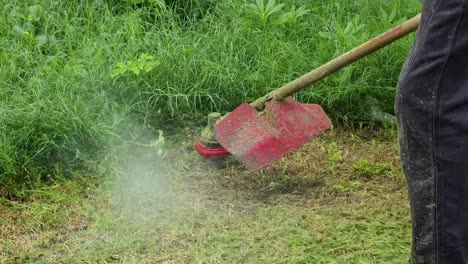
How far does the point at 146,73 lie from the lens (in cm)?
423

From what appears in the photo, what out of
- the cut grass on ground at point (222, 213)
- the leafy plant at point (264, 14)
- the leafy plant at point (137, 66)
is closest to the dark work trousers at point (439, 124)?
the cut grass on ground at point (222, 213)

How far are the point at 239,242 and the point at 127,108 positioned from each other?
3.74 ft

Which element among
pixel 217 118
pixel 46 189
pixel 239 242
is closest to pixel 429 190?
pixel 239 242

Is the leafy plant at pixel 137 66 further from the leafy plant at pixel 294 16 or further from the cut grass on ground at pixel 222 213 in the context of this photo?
the leafy plant at pixel 294 16

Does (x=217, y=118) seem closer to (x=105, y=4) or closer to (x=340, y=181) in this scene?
(x=340, y=181)

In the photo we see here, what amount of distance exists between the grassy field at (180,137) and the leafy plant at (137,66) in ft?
0.04

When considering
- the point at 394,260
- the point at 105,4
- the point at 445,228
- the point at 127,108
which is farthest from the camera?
the point at 105,4

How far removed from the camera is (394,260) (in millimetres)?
3055

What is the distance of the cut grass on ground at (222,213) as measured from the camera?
315 cm

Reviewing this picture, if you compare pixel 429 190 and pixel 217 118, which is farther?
pixel 217 118

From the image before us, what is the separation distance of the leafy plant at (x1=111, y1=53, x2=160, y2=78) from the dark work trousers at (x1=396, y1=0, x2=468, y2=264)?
1.93 m

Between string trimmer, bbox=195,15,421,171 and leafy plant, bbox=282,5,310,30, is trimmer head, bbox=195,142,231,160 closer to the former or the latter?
string trimmer, bbox=195,15,421,171

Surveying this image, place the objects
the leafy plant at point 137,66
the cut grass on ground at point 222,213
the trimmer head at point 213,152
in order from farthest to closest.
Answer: the leafy plant at point 137,66, the trimmer head at point 213,152, the cut grass on ground at point 222,213

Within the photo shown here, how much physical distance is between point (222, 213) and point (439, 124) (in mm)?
1347
